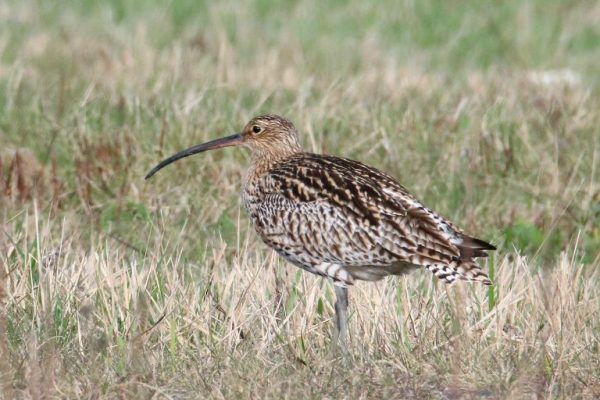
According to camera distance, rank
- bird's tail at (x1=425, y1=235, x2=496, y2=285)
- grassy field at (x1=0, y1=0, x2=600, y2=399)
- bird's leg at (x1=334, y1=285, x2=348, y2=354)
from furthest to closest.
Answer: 1. bird's tail at (x1=425, y1=235, x2=496, y2=285)
2. bird's leg at (x1=334, y1=285, x2=348, y2=354)
3. grassy field at (x1=0, y1=0, x2=600, y2=399)

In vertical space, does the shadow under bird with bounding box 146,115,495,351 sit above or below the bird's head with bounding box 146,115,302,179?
below

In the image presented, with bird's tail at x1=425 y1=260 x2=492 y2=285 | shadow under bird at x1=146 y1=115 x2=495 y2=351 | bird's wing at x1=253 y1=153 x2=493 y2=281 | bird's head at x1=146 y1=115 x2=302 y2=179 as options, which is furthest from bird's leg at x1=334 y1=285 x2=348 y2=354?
bird's head at x1=146 y1=115 x2=302 y2=179

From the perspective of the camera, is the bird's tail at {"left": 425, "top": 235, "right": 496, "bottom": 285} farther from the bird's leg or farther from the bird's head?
the bird's head

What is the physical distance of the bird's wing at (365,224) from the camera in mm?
6000

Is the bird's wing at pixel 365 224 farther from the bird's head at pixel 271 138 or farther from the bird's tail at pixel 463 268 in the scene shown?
the bird's head at pixel 271 138

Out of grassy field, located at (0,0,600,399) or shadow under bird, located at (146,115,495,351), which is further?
shadow under bird, located at (146,115,495,351)

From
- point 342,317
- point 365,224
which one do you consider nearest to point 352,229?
point 365,224

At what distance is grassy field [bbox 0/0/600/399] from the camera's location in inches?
211

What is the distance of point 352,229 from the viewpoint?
609 cm

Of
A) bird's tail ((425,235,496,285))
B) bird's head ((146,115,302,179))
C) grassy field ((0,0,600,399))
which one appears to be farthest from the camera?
bird's head ((146,115,302,179))

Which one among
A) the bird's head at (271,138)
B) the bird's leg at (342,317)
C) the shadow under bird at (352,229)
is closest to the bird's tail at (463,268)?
the shadow under bird at (352,229)

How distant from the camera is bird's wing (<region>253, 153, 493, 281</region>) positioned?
19.7ft

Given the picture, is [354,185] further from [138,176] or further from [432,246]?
[138,176]

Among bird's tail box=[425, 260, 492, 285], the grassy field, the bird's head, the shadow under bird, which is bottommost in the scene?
the grassy field
